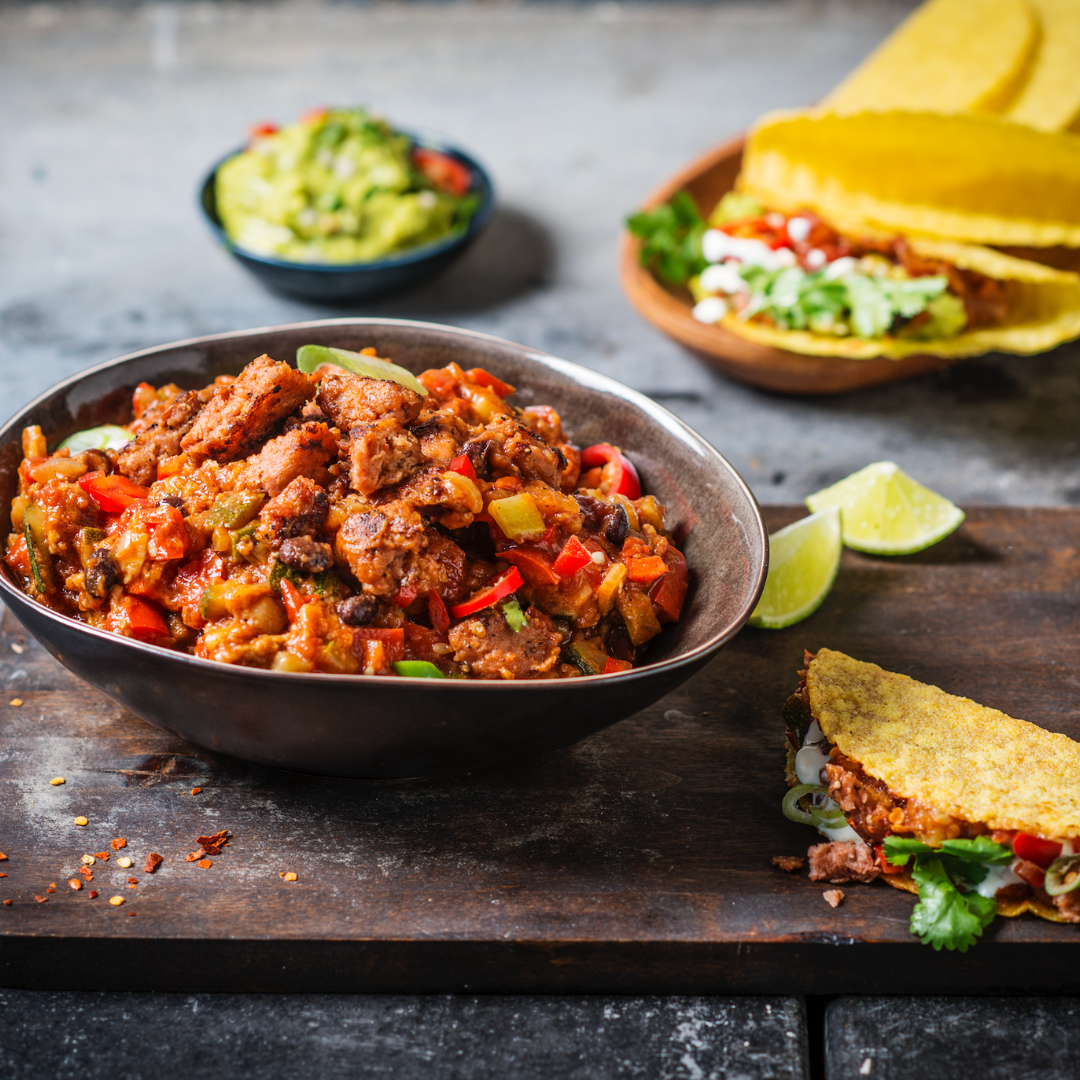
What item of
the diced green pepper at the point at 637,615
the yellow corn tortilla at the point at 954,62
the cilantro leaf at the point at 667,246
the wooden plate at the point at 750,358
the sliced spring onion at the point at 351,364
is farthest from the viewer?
the yellow corn tortilla at the point at 954,62

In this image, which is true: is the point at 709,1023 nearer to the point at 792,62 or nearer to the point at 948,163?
the point at 948,163

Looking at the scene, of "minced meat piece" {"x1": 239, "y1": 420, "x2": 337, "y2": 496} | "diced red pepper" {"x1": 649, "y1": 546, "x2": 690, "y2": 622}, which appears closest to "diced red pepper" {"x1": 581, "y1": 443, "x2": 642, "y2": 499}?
"diced red pepper" {"x1": 649, "y1": 546, "x2": 690, "y2": 622}

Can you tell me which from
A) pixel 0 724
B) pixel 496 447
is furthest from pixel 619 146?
pixel 0 724

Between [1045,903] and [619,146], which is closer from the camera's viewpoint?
[1045,903]

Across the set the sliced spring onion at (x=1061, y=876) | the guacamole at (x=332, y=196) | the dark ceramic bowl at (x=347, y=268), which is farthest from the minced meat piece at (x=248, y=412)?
the guacamole at (x=332, y=196)

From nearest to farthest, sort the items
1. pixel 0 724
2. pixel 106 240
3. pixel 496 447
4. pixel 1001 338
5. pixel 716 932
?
1. pixel 716 932
2. pixel 496 447
3. pixel 0 724
4. pixel 1001 338
5. pixel 106 240

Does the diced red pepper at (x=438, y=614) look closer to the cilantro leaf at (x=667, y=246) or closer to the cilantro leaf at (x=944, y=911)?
the cilantro leaf at (x=944, y=911)

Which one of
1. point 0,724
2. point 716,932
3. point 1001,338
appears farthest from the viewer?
point 1001,338
